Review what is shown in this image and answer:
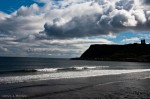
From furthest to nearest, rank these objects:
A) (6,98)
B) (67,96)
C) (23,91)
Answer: (23,91) < (67,96) < (6,98)

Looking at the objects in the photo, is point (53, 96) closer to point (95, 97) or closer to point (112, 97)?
point (95, 97)

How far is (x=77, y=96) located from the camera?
27.0 meters

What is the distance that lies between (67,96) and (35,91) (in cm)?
443

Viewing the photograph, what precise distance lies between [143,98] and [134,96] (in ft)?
4.14

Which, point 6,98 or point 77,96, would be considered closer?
point 6,98

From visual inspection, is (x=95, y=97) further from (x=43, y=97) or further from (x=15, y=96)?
(x=15, y=96)

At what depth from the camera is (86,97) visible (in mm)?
26453

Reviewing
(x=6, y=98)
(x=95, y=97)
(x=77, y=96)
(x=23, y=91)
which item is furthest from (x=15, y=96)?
(x=95, y=97)

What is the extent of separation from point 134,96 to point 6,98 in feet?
39.8

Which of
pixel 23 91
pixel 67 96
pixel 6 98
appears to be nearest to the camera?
pixel 6 98

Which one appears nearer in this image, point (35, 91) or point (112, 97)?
point (112, 97)

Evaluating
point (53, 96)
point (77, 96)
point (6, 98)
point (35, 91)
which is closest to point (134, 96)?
point (77, 96)

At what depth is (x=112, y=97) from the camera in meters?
26.5

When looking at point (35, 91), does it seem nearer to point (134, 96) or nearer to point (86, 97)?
point (86, 97)
